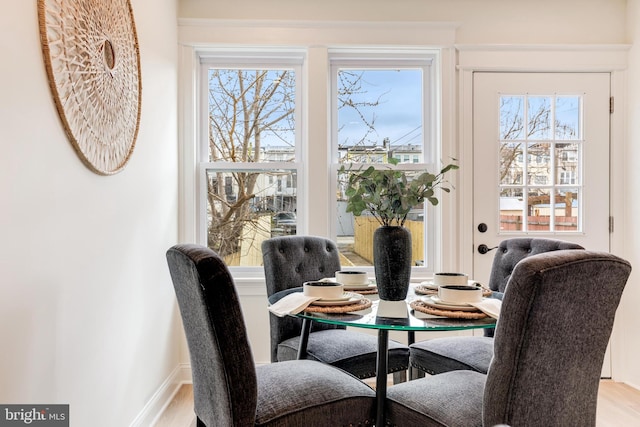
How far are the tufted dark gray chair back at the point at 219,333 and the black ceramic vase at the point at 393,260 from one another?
2.10 ft

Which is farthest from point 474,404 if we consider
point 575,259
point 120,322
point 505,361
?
point 120,322

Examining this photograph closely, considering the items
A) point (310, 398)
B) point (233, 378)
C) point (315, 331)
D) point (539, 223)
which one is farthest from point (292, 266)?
point (539, 223)

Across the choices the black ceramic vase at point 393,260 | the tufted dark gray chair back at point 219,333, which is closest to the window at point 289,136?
the black ceramic vase at point 393,260

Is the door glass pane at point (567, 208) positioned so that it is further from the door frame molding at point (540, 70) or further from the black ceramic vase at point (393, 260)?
the black ceramic vase at point (393, 260)

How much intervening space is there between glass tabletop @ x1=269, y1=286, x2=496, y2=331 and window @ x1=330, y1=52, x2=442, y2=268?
56.8 inches

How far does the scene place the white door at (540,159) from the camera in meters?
2.80

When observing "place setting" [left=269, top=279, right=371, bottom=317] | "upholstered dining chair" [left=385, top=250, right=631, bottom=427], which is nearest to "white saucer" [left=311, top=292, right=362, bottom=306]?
"place setting" [left=269, top=279, right=371, bottom=317]

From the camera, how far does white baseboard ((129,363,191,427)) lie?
2049mm

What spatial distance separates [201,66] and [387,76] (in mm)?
1316

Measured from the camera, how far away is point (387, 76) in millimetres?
2906

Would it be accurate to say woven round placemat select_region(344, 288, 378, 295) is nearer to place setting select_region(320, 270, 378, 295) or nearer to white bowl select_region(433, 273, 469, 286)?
place setting select_region(320, 270, 378, 295)

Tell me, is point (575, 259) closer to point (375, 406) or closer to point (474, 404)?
point (474, 404)

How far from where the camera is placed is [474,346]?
6.24 feet

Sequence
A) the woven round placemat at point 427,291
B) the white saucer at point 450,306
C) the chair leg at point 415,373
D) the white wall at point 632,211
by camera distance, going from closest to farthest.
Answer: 1. the white saucer at point 450,306
2. the woven round placemat at point 427,291
3. the chair leg at point 415,373
4. the white wall at point 632,211
